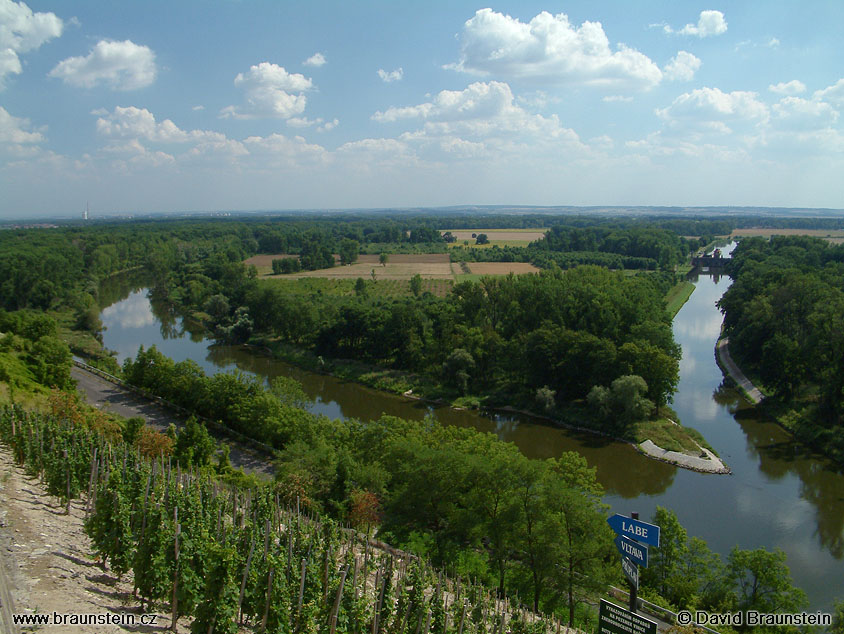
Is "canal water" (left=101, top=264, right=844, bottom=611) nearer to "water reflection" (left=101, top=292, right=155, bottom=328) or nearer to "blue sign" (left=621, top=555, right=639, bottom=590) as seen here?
"water reflection" (left=101, top=292, right=155, bottom=328)

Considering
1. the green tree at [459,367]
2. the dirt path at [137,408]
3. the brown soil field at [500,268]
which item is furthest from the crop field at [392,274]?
the dirt path at [137,408]

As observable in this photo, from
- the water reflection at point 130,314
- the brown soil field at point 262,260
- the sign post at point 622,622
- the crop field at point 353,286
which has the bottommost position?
the water reflection at point 130,314

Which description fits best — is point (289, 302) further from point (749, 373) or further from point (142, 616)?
point (142, 616)

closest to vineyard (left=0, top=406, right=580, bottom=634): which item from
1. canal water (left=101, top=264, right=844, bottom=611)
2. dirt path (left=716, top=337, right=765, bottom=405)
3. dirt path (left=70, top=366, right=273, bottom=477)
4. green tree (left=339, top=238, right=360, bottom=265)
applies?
dirt path (left=70, top=366, right=273, bottom=477)

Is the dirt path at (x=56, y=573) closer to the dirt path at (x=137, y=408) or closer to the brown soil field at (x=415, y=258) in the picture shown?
the dirt path at (x=137, y=408)

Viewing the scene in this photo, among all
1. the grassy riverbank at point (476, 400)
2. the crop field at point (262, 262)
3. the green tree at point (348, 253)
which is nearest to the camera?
the grassy riverbank at point (476, 400)

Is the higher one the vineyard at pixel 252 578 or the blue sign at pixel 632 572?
the blue sign at pixel 632 572

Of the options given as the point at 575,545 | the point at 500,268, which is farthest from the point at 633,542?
the point at 500,268
